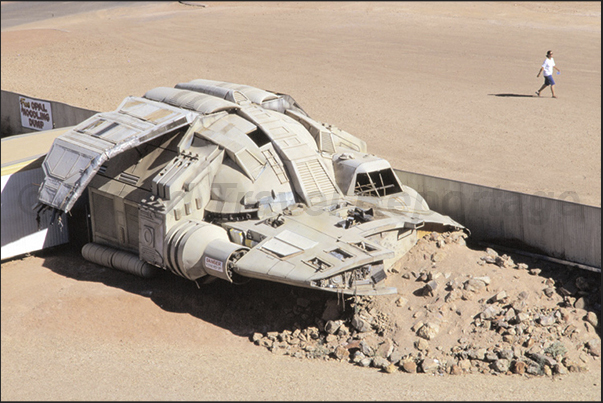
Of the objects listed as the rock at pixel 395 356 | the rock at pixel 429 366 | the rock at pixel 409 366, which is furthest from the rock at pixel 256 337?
the rock at pixel 429 366

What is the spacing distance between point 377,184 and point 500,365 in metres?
6.43

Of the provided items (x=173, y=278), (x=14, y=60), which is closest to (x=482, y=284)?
(x=173, y=278)

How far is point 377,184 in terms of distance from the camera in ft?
64.9

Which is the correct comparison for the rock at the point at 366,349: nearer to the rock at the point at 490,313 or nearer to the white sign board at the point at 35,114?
the rock at the point at 490,313

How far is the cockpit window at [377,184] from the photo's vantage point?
19.4m

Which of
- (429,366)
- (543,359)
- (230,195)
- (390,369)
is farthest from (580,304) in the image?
(230,195)

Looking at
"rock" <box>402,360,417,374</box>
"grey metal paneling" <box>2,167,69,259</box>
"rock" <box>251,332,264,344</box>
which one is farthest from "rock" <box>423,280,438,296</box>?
"grey metal paneling" <box>2,167,69,259</box>

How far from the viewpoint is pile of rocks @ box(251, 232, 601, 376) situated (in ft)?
50.0

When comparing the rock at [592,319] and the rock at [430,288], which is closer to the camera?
the rock at [592,319]

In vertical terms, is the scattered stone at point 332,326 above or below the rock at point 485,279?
below

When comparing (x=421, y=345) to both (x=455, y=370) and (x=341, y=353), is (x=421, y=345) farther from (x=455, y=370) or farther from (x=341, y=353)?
(x=341, y=353)

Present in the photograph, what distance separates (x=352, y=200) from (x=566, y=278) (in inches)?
218

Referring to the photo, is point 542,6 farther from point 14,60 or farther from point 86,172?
point 86,172

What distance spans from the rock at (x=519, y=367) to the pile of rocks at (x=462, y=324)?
0.07 feet
